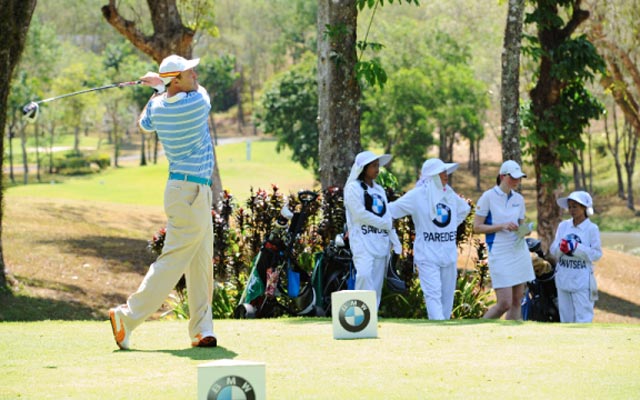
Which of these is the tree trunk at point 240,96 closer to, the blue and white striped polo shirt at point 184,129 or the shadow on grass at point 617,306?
the shadow on grass at point 617,306

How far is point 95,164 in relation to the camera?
7494 centimetres

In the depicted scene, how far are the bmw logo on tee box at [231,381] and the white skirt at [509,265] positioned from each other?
7.08 meters

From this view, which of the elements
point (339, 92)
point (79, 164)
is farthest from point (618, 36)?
point (79, 164)

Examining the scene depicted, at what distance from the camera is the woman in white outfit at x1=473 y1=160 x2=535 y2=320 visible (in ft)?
39.4

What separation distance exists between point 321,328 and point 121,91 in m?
76.1

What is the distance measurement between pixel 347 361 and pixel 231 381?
230 cm

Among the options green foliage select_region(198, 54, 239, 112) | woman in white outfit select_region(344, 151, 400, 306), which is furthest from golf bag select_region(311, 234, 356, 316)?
green foliage select_region(198, 54, 239, 112)

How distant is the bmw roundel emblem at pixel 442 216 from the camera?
38.7ft

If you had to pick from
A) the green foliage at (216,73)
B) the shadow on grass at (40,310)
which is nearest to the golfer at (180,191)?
the shadow on grass at (40,310)

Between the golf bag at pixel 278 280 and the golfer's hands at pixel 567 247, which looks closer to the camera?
the golf bag at pixel 278 280

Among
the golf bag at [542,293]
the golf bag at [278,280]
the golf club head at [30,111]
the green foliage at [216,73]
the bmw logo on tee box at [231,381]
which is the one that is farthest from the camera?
the green foliage at [216,73]

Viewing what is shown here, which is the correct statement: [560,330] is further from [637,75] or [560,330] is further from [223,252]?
[637,75]

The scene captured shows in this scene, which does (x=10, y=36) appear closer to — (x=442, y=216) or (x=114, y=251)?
(x=442, y=216)

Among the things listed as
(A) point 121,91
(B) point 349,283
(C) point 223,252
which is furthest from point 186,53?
(A) point 121,91
